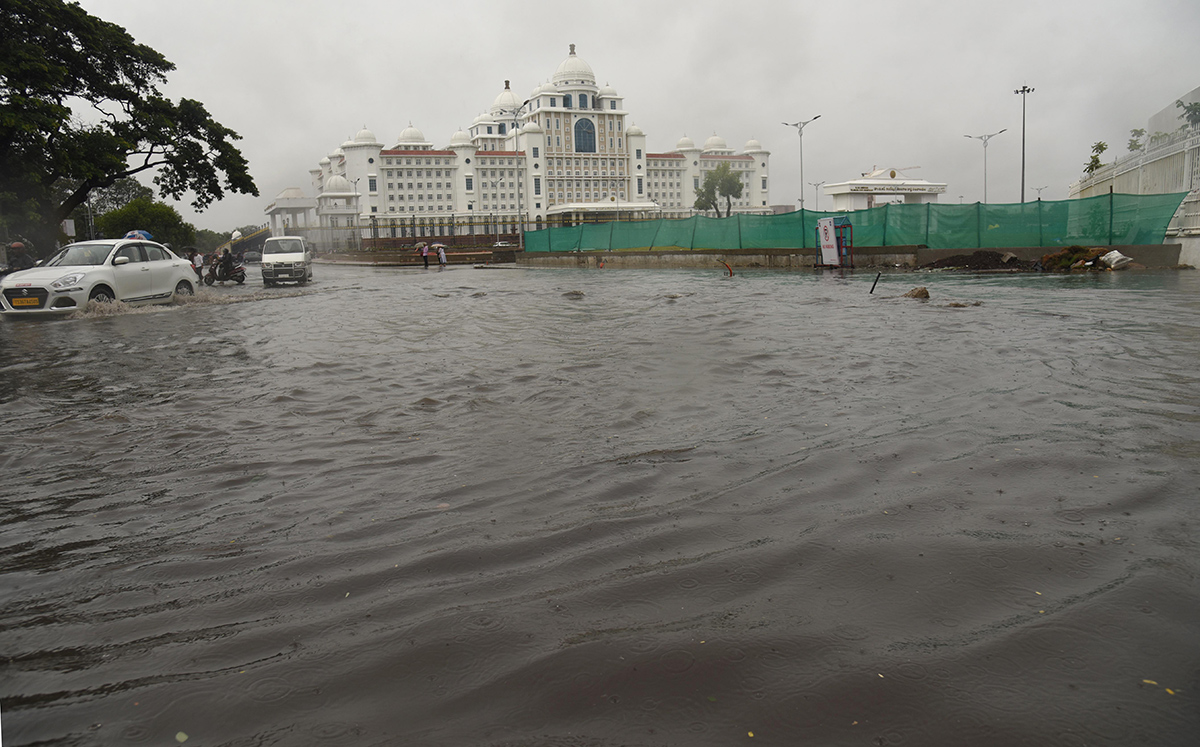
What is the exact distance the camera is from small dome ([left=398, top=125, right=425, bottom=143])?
121812 millimetres

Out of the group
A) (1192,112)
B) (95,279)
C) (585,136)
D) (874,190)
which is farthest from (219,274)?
(585,136)

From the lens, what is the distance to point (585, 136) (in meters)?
121

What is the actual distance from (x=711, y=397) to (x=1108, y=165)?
33.0m

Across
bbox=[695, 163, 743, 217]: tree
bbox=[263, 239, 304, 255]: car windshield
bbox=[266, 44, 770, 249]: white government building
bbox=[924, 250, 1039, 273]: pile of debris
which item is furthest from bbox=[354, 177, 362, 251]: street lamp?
bbox=[924, 250, 1039, 273]: pile of debris

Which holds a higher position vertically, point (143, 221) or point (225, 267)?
point (143, 221)

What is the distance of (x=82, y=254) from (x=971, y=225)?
23.8 m

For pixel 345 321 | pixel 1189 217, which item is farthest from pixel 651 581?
pixel 1189 217

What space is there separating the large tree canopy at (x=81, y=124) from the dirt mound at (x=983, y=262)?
24.8 meters

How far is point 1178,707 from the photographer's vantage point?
6.64ft

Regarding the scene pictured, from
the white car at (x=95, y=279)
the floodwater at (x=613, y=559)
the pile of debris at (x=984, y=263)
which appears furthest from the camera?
the pile of debris at (x=984, y=263)

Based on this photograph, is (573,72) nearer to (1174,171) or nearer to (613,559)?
(1174,171)

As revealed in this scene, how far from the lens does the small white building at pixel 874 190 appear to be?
2248 inches

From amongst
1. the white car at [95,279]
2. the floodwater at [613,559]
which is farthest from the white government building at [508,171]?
the floodwater at [613,559]

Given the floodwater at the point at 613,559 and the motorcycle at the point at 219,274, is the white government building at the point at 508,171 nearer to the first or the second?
the motorcycle at the point at 219,274
